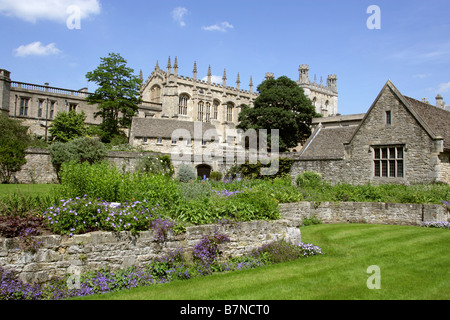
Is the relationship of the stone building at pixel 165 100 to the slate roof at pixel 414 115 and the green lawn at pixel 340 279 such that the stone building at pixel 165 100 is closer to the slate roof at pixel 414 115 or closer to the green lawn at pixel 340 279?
the slate roof at pixel 414 115

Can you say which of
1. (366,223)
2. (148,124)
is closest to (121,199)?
(366,223)

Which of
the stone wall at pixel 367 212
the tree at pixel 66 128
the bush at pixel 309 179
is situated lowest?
the stone wall at pixel 367 212

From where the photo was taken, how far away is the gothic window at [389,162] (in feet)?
63.4

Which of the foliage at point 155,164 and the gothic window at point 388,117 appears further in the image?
the foliage at point 155,164

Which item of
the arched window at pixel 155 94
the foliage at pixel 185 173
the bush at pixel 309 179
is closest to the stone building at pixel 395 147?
the bush at pixel 309 179

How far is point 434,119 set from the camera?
19.8m

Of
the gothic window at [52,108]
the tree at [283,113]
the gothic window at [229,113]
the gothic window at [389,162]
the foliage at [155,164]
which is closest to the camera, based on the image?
the gothic window at [389,162]

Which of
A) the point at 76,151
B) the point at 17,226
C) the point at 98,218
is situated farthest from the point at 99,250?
the point at 76,151

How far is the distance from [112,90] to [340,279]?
3852 cm

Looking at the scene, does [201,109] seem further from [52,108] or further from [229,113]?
[52,108]

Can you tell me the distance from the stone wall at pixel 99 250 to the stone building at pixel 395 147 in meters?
13.4
